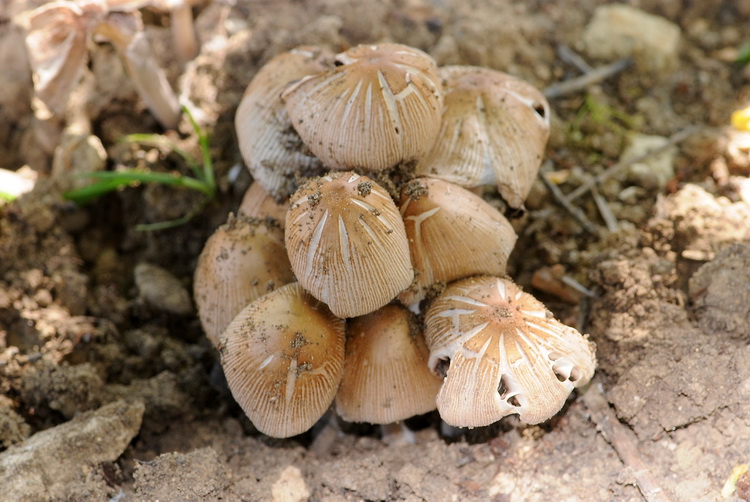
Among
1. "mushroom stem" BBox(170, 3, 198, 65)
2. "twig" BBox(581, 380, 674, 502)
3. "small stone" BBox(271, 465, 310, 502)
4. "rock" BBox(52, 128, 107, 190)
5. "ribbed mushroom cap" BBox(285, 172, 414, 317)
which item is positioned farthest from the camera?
"mushroom stem" BBox(170, 3, 198, 65)

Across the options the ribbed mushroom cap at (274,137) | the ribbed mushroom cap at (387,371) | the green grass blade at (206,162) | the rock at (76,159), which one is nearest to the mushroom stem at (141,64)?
the green grass blade at (206,162)

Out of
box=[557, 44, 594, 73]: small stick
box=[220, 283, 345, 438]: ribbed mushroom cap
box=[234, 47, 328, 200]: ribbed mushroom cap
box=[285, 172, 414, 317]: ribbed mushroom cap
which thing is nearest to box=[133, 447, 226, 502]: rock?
box=[220, 283, 345, 438]: ribbed mushroom cap

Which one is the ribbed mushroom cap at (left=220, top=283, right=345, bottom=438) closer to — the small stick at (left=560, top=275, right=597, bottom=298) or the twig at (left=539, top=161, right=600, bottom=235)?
the small stick at (left=560, top=275, right=597, bottom=298)

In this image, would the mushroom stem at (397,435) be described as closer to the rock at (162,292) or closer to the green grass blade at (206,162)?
the rock at (162,292)

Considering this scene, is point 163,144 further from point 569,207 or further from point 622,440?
point 622,440

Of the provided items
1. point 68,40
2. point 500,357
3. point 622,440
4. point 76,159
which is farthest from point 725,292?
point 76,159

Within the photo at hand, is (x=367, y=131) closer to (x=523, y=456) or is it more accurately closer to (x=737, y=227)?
(x=523, y=456)

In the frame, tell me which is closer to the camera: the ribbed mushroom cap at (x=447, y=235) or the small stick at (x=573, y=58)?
the ribbed mushroom cap at (x=447, y=235)
